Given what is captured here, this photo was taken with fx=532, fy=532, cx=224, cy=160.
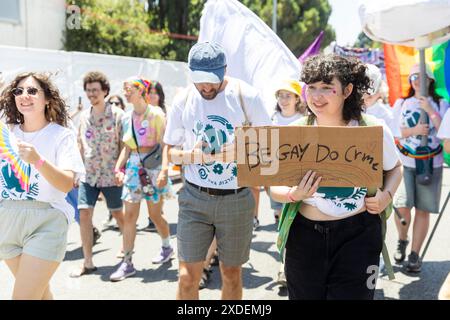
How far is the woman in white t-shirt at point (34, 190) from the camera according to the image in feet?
9.23

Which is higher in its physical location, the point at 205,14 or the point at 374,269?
the point at 205,14

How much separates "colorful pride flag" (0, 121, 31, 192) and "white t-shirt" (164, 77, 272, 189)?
3.12 feet

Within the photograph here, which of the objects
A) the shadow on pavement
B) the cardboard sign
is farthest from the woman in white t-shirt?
the shadow on pavement

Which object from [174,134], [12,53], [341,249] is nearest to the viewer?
[341,249]

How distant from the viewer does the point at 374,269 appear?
2521mm

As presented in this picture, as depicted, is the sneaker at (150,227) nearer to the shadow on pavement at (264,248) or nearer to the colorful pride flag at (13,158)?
the shadow on pavement at (264,248)

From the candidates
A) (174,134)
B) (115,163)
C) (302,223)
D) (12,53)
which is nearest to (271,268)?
(115,163)

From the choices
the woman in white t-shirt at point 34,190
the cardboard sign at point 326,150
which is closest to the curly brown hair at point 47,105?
the woman in white t-shirt at point 34,190

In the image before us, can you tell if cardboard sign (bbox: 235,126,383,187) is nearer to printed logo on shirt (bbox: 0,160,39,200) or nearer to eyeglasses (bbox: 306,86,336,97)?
eyeglasses (bbox: 306,86,336,97)

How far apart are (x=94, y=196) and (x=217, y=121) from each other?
88.0 inches

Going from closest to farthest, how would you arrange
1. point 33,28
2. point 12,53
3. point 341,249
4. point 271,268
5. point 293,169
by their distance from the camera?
point 293,169
point 341,249
point 271,268
point 12,53
point 33,28

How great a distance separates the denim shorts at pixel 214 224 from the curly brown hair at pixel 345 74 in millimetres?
1027
